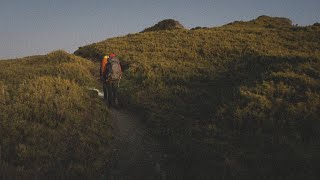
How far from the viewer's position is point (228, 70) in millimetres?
19578

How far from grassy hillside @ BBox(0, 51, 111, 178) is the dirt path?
0.36m

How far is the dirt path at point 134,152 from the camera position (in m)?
8.96

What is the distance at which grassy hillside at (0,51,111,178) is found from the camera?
868cm

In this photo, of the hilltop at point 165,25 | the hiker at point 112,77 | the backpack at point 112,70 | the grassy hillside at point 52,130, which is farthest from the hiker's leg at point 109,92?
the hilltop at point 165,25

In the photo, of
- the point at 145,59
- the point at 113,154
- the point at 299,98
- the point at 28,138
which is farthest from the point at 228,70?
the point at 28,138

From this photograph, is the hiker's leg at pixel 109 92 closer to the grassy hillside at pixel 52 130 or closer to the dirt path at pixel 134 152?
the grassy hillside at pixel 52 130

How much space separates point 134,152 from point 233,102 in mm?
Answer: 4267

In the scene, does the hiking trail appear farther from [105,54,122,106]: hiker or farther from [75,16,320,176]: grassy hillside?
[105,54,122,106]: hiker

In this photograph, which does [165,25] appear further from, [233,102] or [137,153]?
[137,153]

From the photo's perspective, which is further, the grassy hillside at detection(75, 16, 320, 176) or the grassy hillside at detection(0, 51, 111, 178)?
the grassy hillside at detection(75, 16, 320, 176)

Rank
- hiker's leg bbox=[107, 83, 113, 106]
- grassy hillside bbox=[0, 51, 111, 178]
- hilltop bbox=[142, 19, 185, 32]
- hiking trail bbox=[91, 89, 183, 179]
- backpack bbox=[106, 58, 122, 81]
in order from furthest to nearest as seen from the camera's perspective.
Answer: hilltop bbox=[142, 19, 185, 32] → hiker's leg bbox=[107, 83, 113, 106] → backpack bbox=[106, 58, 122, 81] → hiking trail bbox=[91, 89, 183, 179] → grassy hillside bbox=[0, 51, 111, 178]

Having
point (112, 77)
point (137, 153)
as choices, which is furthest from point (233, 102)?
point (112, 77)

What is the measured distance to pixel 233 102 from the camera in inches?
500

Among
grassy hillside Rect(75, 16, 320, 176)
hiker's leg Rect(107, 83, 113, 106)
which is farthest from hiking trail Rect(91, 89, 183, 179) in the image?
hiker's leg Rect(107, 83, 113, 106)
